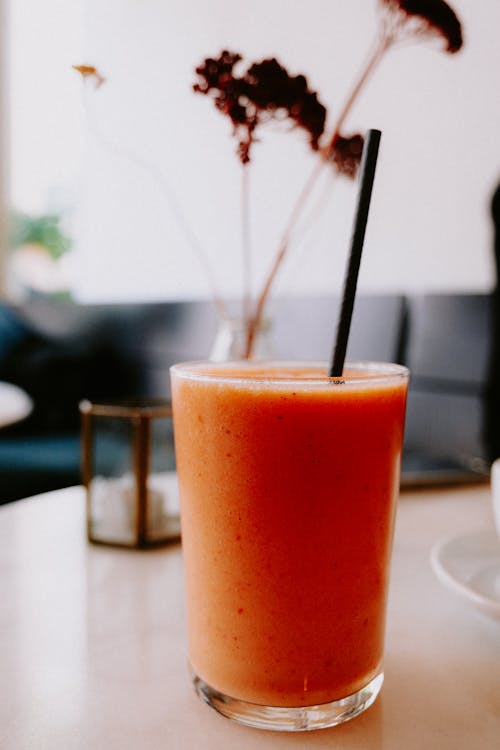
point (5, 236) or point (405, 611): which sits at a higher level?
point (5, 236)

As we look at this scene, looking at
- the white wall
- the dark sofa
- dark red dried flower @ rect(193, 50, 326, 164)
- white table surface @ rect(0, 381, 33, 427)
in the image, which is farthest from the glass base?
the white wall

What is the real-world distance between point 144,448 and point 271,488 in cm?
36

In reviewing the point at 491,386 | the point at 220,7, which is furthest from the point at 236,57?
the point at 220,7

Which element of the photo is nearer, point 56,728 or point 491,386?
point 56,728

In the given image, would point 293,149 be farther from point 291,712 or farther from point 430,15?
point 291,712

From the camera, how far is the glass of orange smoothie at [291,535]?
0.40 metres

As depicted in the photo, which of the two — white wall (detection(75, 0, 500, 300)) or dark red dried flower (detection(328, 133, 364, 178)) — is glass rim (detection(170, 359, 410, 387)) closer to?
dark red dried flower (detection(328, 133, 364, 178))

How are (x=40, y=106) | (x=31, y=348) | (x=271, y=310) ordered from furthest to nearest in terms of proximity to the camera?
1. (x=40, y=106)
2. (x=31, y=348)
3. (x=271, y=310)

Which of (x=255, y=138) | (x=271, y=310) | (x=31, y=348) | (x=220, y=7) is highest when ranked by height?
(x=220, y=7)

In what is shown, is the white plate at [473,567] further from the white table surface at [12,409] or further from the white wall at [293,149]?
the white wall at [293,149]

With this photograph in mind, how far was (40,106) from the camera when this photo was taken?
169 inches

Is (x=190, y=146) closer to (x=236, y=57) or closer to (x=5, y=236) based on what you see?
(x=5, y=236)

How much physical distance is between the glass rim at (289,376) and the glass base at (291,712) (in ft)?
0.62

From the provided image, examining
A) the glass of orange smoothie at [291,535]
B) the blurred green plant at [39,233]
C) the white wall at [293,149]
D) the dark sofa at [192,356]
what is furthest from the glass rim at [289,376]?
the blurred green plant at [39,233]
